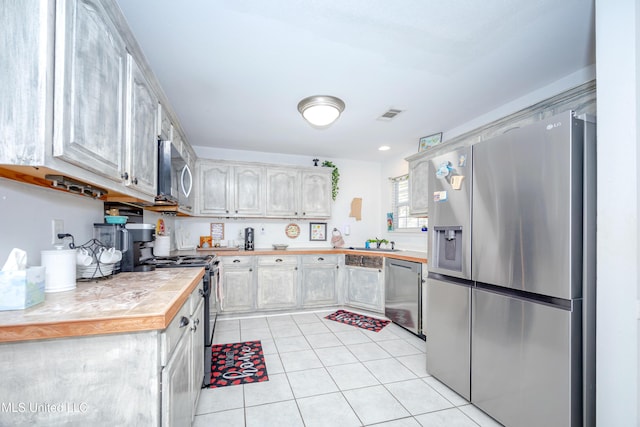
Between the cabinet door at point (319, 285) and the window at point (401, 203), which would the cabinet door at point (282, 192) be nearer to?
the cabinet door at point (319, 285)

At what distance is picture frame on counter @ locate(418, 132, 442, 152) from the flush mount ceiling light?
1.51 m

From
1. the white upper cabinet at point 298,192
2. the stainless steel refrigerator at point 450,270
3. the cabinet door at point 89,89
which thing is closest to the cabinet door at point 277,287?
the white upper cabinet at point 298,192

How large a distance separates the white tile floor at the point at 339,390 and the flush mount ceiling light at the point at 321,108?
2282 millimetres

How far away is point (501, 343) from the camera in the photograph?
5.91 ft

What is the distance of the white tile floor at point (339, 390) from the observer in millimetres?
1909

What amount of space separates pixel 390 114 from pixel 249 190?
2311 millimetres

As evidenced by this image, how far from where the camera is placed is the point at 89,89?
4.00ft

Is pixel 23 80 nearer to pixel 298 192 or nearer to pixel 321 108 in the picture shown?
pixel 321 108

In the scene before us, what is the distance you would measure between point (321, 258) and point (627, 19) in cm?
366

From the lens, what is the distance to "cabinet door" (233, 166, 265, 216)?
4.34 metres

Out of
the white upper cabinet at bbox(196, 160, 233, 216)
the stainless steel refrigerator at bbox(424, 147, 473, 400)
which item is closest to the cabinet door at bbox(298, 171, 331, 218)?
the white upper cabinet at bbox(196, 160, 233, 216)

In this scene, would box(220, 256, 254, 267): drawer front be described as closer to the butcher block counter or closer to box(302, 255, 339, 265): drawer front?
box(302, 255, 339, 265): drawer front

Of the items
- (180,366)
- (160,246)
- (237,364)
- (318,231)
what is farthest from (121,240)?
(318,231)

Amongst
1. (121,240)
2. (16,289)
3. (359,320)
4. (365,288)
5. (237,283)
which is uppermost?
(121,240)
